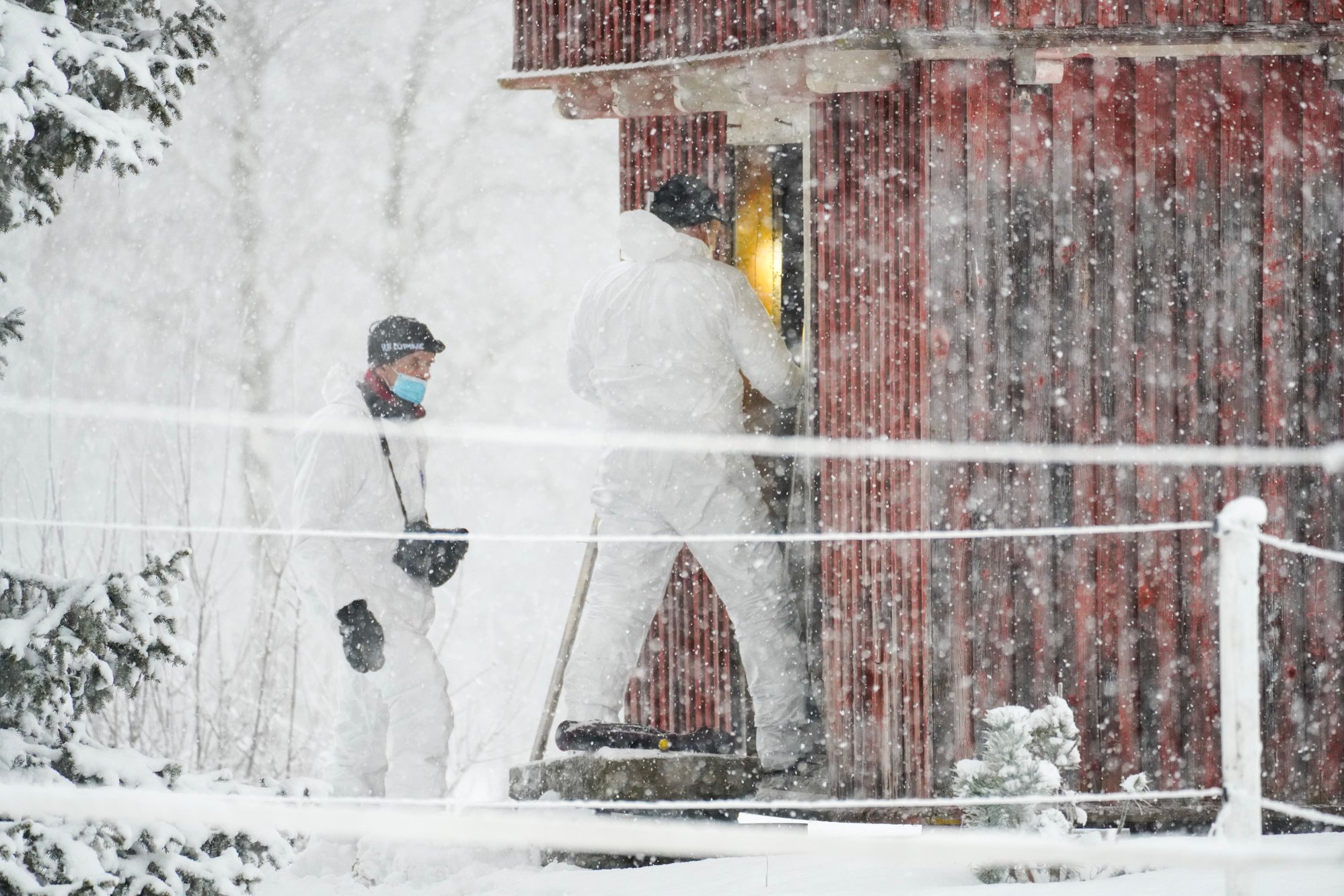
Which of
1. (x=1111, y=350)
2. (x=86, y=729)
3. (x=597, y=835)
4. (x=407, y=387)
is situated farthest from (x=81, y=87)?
(x=1111, y=350)

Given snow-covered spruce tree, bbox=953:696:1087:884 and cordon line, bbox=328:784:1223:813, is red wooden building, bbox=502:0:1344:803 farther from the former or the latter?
snow-covered spruce tree, bbox=953:696:1087:884

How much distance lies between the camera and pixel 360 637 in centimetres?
649

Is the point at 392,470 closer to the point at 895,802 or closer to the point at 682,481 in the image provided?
the point at 682,481

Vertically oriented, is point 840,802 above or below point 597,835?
below

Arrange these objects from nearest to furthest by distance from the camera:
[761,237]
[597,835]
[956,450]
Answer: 1. [597,835]
2. [956,450]
3. [761,237]

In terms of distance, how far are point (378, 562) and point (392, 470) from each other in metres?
0.38

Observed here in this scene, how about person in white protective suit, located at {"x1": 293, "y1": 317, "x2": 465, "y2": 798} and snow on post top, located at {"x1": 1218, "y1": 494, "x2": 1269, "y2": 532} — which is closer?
snow on post top, located at {"x1": 1218, "y1": 494, "x2": 1269, "y2": 532}

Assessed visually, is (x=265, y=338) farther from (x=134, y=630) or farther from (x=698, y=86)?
(x=134, y=630)

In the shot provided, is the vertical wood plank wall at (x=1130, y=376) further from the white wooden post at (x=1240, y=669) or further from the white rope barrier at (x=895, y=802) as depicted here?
the white wooden post at (x=1240, y=669)

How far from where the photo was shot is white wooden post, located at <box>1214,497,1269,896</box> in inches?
153

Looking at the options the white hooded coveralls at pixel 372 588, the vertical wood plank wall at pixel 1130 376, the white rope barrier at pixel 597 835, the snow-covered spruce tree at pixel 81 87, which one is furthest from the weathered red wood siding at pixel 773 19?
the white rope barrier at pixel 597 835

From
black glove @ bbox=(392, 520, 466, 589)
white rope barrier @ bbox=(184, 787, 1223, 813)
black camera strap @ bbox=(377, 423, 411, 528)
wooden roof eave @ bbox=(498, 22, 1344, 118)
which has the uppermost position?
wooden roof eave @ bbox=(498, 22, 1344, 118)

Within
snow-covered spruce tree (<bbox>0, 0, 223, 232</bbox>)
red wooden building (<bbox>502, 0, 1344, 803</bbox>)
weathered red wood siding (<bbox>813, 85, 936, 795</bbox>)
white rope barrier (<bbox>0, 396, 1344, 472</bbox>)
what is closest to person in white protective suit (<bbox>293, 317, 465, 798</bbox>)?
white rope barrier (<bbox>0, 396, 1344, 472</bbox>)

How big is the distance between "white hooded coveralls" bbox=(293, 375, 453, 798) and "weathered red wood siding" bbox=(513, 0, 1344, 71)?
229 cm
